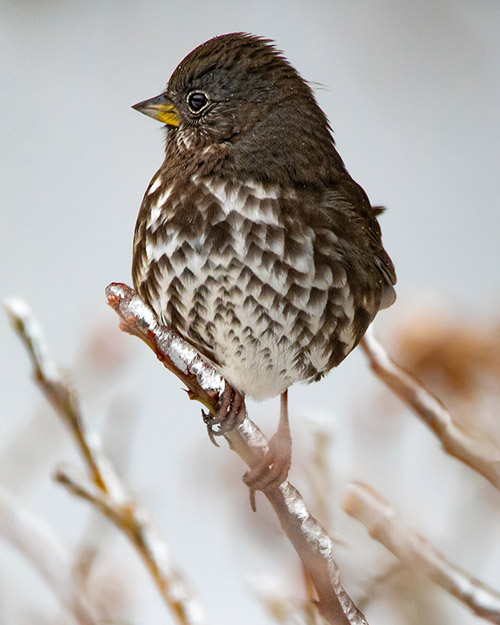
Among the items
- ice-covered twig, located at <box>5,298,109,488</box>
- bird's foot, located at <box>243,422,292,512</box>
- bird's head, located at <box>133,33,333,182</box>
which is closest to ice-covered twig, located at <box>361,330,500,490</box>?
bird's foot, located at <box>243,422,292,512</box>

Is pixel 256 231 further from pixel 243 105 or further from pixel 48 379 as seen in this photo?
pixel 48 379

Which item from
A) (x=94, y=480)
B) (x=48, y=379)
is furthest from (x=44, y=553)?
(x=48, y=379)

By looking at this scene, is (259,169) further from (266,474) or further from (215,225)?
(266,474)

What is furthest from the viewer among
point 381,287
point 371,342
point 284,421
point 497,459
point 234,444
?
point 381,287

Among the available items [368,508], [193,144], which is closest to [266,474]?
[368,508]

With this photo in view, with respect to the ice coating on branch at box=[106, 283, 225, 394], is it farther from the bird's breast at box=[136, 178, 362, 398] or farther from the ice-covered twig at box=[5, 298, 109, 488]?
the bird's breast at box=[136, 178, 362, 398]

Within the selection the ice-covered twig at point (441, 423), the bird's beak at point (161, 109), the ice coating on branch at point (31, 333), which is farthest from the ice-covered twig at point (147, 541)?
the bird's beak at point (161, 109)
